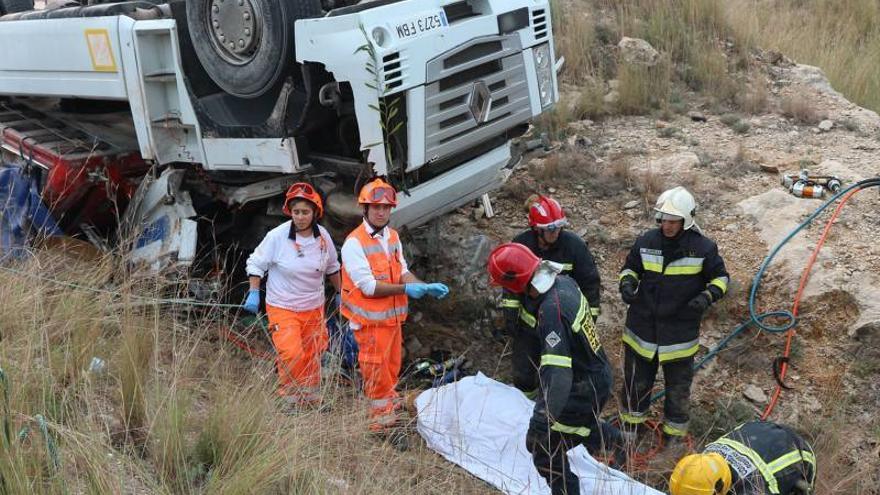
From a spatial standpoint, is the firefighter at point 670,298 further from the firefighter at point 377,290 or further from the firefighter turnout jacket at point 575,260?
the firefighter at point 377,290

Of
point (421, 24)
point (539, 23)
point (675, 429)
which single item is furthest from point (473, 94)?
point (675, 429)

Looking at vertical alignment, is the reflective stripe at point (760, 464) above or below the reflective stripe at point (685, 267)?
below

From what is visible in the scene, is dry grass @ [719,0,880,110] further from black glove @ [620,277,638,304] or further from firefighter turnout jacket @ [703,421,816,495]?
firefighter turnout jacket @ [703,421,816,495]

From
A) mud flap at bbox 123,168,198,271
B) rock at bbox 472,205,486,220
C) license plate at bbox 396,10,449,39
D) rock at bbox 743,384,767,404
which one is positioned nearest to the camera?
license plate at bbox 396,10,449,39

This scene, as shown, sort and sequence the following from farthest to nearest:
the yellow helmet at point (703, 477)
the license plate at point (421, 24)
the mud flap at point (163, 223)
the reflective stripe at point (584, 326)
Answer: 1. the mud flap at point (163, 223)
2. the license plate at point (421, 24)
3. the reflective stripe at point (584, 326)
4. the yellow helmet at point (703, 477)

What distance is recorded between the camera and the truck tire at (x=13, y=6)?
22.6 ft

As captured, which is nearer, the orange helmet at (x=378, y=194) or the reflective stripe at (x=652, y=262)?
the orange helmet at (x=378, y=194)

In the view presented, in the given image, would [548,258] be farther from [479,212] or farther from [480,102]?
[479,212]

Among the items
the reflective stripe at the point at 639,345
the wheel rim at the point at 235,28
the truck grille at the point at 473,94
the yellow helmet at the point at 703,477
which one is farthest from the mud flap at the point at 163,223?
the yellow helmet at the point at 703,477

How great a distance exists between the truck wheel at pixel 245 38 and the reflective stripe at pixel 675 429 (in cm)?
294

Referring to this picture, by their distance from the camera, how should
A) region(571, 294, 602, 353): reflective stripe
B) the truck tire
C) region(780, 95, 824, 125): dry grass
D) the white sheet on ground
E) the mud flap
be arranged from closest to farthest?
region(571, 294, 602, 353): reflective stripe
the white sheet on ground
the mud flap
the truck tire
region(780, 95, 824, 125): dry grass

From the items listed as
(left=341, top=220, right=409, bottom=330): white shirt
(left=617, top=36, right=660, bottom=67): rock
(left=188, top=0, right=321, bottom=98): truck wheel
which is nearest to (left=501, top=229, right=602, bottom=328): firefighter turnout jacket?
(left=341, top=220, right=409, bottom=330): white shirt

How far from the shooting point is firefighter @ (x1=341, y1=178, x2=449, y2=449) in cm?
459

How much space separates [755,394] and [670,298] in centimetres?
99
